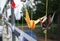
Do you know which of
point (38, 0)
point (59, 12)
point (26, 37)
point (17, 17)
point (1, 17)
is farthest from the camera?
point (1, 17)

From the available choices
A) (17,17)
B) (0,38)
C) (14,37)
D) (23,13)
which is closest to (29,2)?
(23,13)

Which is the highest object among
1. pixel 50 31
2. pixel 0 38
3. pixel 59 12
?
pixel 59 12

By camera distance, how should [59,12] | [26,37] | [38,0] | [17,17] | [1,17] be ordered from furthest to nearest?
1. [1,17]
2. [17,17]
3. [26,37]
4. [38,0]
5. [59,12]

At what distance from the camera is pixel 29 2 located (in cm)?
349

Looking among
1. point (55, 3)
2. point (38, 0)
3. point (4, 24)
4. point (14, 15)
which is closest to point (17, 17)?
point (14, 15)

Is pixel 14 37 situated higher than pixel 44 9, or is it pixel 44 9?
pixel 44 9

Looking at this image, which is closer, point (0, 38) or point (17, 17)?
point (17, 17)

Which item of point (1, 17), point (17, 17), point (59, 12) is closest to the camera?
point (59, 12)

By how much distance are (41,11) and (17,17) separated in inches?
30.3

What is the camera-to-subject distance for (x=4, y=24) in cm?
411

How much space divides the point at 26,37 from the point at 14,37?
43 centimetres

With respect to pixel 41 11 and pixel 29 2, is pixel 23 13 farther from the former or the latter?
pixel 41 11

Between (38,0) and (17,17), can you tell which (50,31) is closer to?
(38,0)

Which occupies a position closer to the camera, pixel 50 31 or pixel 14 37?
pixel 50 31
